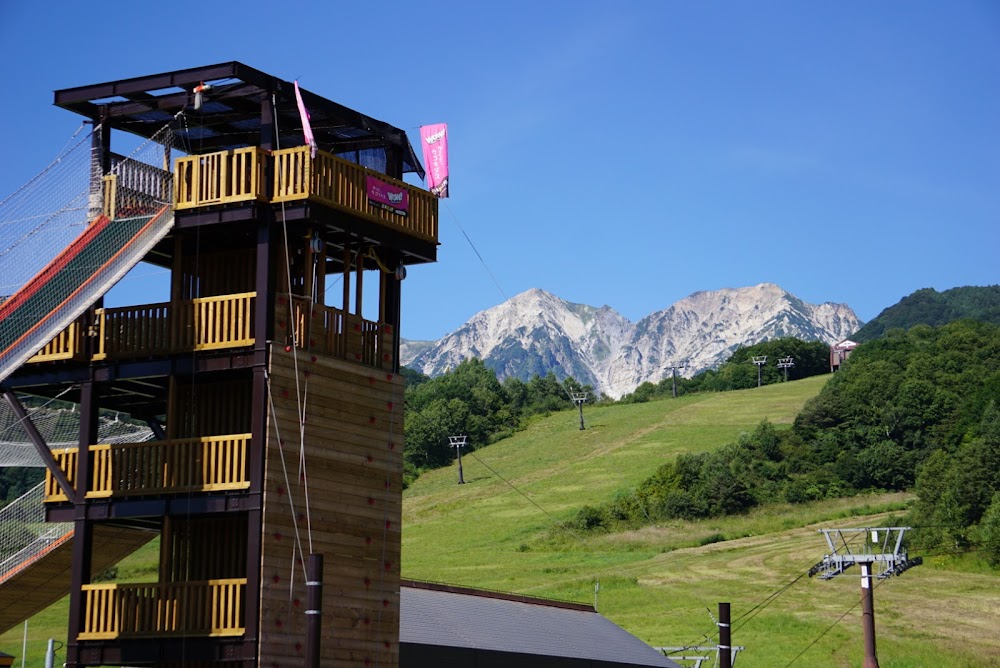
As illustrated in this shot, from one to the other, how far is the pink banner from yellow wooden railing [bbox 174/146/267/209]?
2.76 m

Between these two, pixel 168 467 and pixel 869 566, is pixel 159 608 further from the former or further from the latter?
pixel 869 566

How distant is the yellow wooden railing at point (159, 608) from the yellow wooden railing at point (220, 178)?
832 cm

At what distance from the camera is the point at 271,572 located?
28.8 m

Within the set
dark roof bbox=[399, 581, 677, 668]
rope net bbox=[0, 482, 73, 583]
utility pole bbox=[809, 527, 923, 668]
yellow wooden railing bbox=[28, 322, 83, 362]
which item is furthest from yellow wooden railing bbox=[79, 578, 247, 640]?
utility pole bbox=[809, 527, 923, 668]

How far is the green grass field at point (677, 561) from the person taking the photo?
255 feet

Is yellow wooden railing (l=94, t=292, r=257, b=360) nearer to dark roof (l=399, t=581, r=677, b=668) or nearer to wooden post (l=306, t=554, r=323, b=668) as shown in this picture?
wooden post (l=306, t=554, r=323, b=668)

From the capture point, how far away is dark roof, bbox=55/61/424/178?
31.4 meters

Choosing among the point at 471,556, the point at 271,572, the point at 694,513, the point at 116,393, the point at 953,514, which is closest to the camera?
the point at 271,572

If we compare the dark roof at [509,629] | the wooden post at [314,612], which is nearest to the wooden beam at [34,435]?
the wooden post at [314,612]

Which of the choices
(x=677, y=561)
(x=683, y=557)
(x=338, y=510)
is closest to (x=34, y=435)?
(x=338, y=510)

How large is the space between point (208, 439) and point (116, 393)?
540 cm

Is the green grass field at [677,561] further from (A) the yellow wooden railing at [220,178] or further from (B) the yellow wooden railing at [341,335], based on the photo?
(A) the yellow wooden railing at [220,178]

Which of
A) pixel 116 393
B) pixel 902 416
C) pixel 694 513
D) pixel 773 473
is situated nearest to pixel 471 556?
pixel 694 513

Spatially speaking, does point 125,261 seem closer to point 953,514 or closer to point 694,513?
point 953,514
